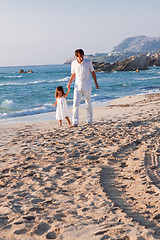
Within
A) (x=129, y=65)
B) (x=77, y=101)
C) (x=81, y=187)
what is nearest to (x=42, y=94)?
(x=77, y=101)

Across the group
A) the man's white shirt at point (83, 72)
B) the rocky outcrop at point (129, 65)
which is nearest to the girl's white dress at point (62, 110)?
the man's white shirt at point (83, 72)

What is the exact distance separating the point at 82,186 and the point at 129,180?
2.15 ft

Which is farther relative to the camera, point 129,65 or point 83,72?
point 129,65

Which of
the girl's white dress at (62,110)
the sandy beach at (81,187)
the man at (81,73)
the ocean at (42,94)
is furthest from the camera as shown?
the ocean at (42,94)

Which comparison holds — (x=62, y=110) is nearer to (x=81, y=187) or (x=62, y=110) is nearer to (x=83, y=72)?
(x=83, y=72)

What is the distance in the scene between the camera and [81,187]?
3.21 m

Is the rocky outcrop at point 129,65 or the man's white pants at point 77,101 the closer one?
the man's white pants at point 77,101

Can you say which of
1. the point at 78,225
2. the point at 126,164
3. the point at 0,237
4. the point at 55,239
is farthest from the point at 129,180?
the point at 0,237

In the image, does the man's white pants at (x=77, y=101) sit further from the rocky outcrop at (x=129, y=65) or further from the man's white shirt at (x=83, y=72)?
the rocky outcrop at (x=129, y=65)

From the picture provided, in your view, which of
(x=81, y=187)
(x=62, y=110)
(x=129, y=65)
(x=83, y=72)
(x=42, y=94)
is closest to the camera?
(x=81, y=187)

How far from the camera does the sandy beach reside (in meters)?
2.31

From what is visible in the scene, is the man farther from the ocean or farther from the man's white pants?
the ocean

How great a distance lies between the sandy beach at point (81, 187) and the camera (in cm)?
231

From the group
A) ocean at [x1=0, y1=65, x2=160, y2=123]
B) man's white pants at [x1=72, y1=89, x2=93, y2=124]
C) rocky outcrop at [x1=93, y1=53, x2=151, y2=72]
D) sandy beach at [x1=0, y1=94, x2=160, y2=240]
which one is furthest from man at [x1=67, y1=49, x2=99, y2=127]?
rocky outcrop at [x1=93, y1=53, x2=151, y2=72]
